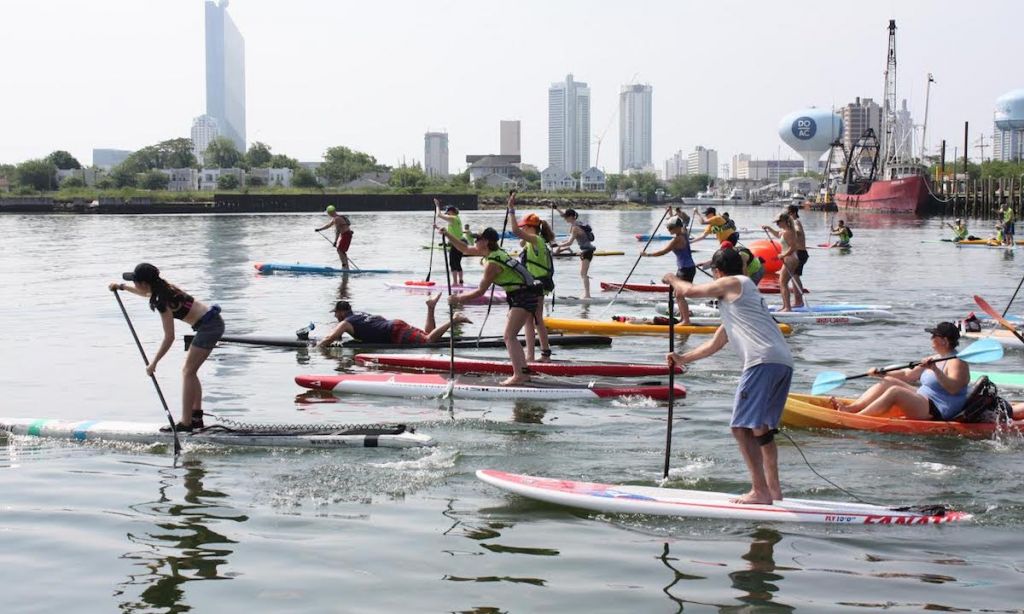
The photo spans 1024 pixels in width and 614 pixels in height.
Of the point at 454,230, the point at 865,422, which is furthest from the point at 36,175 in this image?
the point at 865,422

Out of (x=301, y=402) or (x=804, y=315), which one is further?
(x=804, y=315)

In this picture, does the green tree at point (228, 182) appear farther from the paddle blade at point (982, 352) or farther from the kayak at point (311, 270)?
the paddle blade at point (982, 352)

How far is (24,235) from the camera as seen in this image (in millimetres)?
62156

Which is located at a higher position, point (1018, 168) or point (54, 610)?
point (1018, 168)

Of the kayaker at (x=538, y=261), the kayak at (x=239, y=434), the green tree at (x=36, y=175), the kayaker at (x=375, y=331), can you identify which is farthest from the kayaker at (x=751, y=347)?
the green tree at (x=36, y=175)

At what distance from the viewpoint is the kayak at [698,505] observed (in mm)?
8492

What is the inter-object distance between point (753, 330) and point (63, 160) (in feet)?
644

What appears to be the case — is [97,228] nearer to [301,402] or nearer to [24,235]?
[24,235]

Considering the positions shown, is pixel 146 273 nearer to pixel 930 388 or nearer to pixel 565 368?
pixel 565 368

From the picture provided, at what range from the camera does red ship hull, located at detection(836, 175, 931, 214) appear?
303ft

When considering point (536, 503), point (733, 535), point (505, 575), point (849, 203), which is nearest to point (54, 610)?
point (505, 575)

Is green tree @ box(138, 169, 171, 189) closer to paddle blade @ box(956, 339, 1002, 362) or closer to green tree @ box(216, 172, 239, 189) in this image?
green tree @ box(216, 172, 239, 189)

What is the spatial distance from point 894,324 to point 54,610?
1739 cm

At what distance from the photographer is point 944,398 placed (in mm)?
11164
